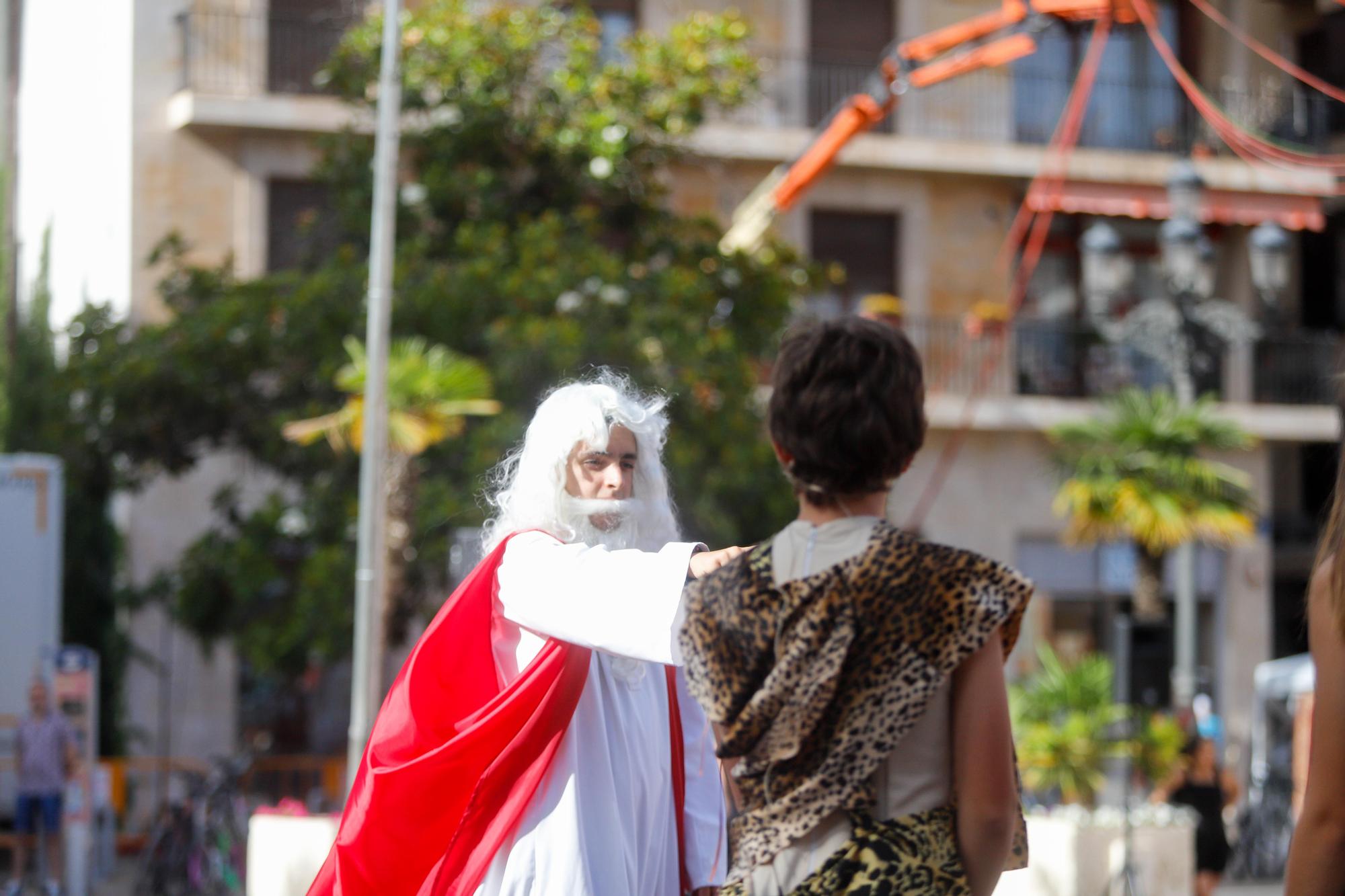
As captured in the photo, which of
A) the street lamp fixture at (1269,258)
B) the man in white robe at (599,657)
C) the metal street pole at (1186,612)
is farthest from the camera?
the street lamp fixture at (1269,258)

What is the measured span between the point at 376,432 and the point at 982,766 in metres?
9.88

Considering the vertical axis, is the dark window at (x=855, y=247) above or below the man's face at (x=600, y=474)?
above

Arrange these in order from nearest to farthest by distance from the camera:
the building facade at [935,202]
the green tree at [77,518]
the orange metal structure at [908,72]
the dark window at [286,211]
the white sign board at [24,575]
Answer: the white sign board at [24,575], the orange metal structure at [908,72], the green tree at [77,518], the building facade at [935,202], the dark window at [286,211]

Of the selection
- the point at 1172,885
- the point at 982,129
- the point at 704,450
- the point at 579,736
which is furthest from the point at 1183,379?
the point at 579,736

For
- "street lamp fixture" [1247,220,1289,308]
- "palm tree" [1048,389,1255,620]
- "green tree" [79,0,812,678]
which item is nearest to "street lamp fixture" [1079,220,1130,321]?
"street lamp fixture" [1247,220,1289,308]

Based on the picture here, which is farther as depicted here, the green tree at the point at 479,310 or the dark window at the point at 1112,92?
the dark window at the point at 1112,92

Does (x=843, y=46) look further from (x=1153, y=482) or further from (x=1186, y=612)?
(x=1186, y=612)

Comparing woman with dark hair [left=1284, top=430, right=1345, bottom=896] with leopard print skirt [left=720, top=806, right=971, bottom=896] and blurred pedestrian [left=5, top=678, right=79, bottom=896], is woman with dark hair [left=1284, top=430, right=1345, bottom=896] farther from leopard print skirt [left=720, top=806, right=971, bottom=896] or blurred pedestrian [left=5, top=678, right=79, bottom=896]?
blurred pedestrian [left=5, top=678, right=79, bottom=896]

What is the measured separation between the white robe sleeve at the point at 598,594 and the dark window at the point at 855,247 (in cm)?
1903

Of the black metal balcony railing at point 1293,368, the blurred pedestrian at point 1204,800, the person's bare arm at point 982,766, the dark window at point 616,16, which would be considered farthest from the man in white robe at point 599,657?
the black metal balcony railing at point 1293,368

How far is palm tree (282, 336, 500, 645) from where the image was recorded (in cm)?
1309

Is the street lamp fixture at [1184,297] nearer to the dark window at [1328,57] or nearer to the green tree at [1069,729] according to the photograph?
the green tree at [1069,729]

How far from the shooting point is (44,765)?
1302 centimetres

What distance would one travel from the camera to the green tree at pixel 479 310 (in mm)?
14773
